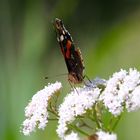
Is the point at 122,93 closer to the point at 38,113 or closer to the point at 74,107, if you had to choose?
the point at 74,107

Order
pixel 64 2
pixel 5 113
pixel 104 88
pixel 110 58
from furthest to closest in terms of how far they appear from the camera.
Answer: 1. pixel 64 2
2. pixel 110 58
3. pixel 5 113
4. pixel 104 88

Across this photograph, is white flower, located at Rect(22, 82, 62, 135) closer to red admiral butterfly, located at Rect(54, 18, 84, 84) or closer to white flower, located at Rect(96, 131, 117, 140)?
Answer: red admiral butterfly, located at Rect(54, 18, 84, 84)

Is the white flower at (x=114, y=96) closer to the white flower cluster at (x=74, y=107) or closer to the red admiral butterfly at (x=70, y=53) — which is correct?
the white flower cluster at (x=74, y=107)

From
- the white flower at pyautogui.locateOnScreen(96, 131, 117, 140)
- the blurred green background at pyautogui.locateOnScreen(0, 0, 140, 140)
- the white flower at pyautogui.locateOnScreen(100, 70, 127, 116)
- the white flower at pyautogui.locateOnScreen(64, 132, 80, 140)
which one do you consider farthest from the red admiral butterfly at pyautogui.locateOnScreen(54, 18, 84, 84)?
the blurred green background at pyautogui.locateOnScreen(0, 0, 140, 140)

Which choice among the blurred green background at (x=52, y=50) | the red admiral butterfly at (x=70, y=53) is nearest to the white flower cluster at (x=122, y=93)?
the red admiral butterfly at (x=70, y=53)

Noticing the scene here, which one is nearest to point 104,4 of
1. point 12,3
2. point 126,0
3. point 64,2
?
point 126,0

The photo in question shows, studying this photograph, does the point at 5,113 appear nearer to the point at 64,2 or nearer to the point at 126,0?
the point at 64,2
